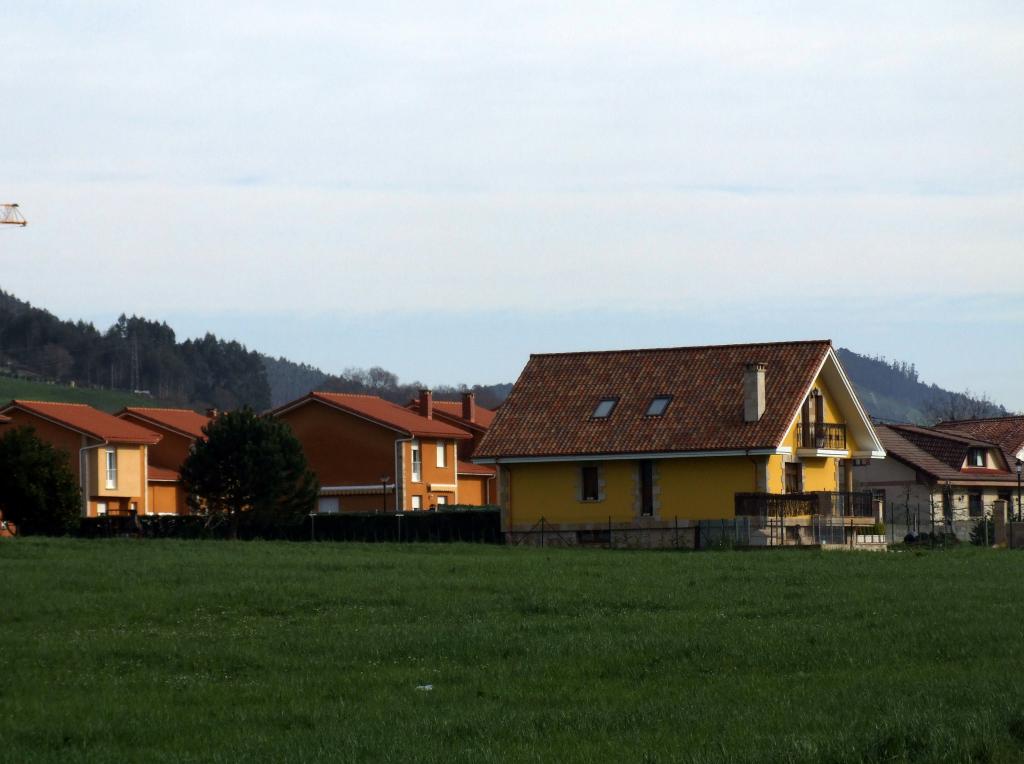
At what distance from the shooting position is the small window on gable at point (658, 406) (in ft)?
194

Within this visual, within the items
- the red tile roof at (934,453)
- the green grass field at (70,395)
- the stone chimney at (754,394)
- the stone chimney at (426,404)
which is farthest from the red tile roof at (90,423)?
the green grass field at (70,395)

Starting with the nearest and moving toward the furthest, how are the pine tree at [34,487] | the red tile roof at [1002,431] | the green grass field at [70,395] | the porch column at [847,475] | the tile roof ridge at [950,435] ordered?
1. the pine tree at [34,487]
2. the porch column at [847,475]
3. the tile roof ridge at [950,435]
4. the red tile roof at [1002,431]
5. the green grass field at [70,395]

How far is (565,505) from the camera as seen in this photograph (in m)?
58.4

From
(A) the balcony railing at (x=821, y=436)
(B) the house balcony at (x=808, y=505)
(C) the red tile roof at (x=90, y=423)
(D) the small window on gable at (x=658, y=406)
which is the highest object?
(C) the red tile roof at (x=90, y=423)

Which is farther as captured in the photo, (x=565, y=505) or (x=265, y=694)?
(x=565, y=505)

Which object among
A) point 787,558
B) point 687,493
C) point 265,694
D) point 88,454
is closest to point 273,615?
point 265,694

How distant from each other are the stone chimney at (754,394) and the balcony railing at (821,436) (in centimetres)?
270

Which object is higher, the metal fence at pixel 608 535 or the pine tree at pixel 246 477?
the pine tree at pixel 246 477

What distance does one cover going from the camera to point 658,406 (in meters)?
59.6

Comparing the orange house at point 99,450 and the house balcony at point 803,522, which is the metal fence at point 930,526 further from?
the orange house at point 99,450

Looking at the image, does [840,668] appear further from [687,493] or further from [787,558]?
[687,493]


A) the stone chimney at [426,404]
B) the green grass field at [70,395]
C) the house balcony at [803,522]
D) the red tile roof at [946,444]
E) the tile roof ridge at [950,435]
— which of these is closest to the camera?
the house balcony at [803,522]

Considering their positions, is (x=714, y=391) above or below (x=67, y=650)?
above

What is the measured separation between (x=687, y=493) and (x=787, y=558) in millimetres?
15629
